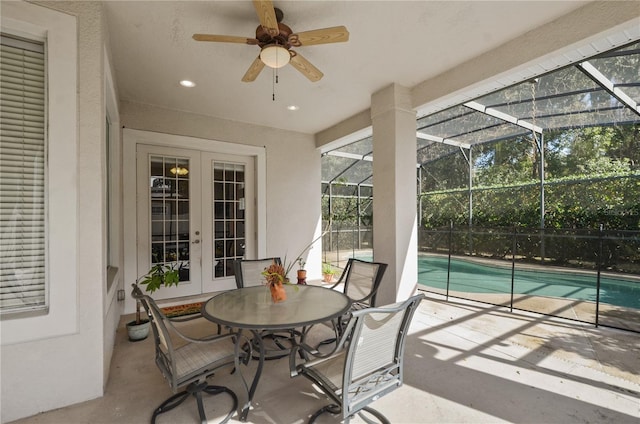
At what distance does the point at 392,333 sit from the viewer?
153cm

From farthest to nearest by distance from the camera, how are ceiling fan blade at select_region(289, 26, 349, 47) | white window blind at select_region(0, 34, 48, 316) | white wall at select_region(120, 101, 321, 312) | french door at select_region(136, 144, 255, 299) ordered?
1. white wall at select_region(120, 101, 321, 312)
2. french door at select_region(136, 144, 255, 299)
3. ceiling fan blade at select_region(289, 26, 349, 47)
4. white window blind at select_region(0, 34, 48, 316)

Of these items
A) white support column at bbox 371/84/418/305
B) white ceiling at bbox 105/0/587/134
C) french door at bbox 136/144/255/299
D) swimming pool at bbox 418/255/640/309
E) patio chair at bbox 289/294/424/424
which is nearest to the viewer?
patio chair at bbox 289/294/424/424

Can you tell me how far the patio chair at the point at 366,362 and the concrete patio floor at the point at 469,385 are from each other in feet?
1.20

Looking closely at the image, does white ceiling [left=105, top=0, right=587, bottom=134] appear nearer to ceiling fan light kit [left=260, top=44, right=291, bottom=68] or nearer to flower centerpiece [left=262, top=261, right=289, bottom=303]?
ceiling fan light kit [left=260, top=44, right=291, bottom=68]

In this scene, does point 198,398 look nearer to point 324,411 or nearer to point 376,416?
point 324,411

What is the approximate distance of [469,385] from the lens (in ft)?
6.97

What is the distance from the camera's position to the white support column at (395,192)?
3652 millimetres

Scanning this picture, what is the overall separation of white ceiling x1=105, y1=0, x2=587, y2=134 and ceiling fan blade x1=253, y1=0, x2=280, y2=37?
27 centimetres

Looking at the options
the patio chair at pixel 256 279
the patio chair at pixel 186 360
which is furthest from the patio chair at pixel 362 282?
the patio chair at pixel 186 360

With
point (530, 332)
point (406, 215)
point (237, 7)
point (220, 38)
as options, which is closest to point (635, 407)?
point (530, 332)

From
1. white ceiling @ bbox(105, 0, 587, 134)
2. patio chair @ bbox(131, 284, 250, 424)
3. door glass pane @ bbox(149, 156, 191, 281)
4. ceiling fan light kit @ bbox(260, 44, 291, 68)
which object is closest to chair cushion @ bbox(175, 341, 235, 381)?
patio chair @ bbox(131, 284, 250, 424)

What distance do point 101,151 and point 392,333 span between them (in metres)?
2.38

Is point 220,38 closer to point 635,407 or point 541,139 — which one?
point 635,407

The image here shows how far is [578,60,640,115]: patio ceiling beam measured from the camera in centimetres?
340
